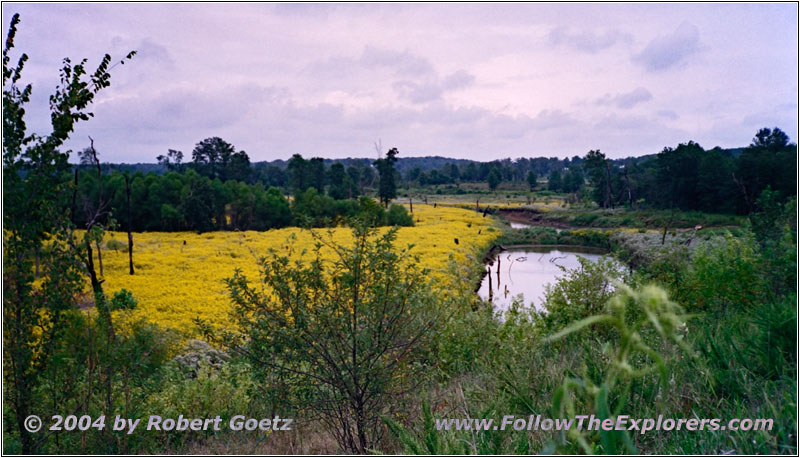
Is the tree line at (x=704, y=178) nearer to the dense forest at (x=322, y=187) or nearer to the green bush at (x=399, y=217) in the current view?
the dense forest at (x=322, y=187)

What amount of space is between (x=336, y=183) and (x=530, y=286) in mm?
44524

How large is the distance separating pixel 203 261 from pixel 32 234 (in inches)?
913

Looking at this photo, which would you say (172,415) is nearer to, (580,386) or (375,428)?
(375,428)

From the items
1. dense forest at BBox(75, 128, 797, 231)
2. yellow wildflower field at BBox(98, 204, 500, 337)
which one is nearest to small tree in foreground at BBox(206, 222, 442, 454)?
yellow wildflower field at BBox(98, 204, 500, 337)

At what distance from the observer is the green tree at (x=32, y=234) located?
4.39m

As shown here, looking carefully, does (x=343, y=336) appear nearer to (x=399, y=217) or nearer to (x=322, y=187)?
(x=399, y=217)

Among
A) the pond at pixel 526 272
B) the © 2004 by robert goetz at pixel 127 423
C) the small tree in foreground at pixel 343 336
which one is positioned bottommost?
the pond at pixel 526 272

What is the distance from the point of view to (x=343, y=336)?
5250mm

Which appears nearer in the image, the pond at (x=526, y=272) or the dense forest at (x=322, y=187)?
the pond at (x=526, y=272)

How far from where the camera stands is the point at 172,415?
6910 mm

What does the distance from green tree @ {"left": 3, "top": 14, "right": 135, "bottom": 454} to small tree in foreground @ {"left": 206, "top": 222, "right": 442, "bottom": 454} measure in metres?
1.50

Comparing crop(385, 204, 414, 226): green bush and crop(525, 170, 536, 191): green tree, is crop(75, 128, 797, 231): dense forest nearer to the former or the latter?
crop(385, 204, 414, 226): green bush

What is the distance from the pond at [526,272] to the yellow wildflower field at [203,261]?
1987mm

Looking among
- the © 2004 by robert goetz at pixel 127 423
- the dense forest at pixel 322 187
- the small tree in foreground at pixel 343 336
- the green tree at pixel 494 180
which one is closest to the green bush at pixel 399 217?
the dense forest at pixel 322 187
